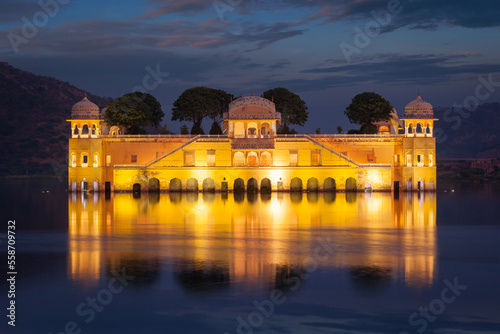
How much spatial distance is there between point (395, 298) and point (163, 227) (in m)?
18.7

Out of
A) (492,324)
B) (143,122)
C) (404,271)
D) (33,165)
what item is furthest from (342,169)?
(33,165)

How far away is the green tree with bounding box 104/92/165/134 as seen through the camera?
72062 millimetres

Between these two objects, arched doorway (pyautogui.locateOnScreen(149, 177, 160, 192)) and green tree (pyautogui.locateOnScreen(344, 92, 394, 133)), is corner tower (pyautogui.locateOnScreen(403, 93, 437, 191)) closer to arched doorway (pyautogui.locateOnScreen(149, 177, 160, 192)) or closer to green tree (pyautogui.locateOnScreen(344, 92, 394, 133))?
green tree (pyautogui.locateOnScreen(344, 92, 394, 133))

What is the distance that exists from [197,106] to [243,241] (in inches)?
1904

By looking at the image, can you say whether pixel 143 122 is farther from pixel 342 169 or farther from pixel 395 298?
pixel 395 298

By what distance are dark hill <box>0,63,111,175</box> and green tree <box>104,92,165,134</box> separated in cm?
5659

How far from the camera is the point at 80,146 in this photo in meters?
68.5

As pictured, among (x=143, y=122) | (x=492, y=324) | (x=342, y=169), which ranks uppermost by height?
(x=143, y=122)

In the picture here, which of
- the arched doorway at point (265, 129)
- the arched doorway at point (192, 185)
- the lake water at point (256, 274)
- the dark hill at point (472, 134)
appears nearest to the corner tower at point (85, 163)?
the arched doorway at point (192, 185)

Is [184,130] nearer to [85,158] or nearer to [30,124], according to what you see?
[85,158]

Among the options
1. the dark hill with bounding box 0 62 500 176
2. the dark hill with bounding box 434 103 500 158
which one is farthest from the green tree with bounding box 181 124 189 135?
the dark hill with bounding box 434 103 500 158

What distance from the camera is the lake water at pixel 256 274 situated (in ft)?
56.7

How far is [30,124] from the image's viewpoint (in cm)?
13400

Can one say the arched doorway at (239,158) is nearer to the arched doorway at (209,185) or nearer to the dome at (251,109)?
the arched doorway at (209,185)
